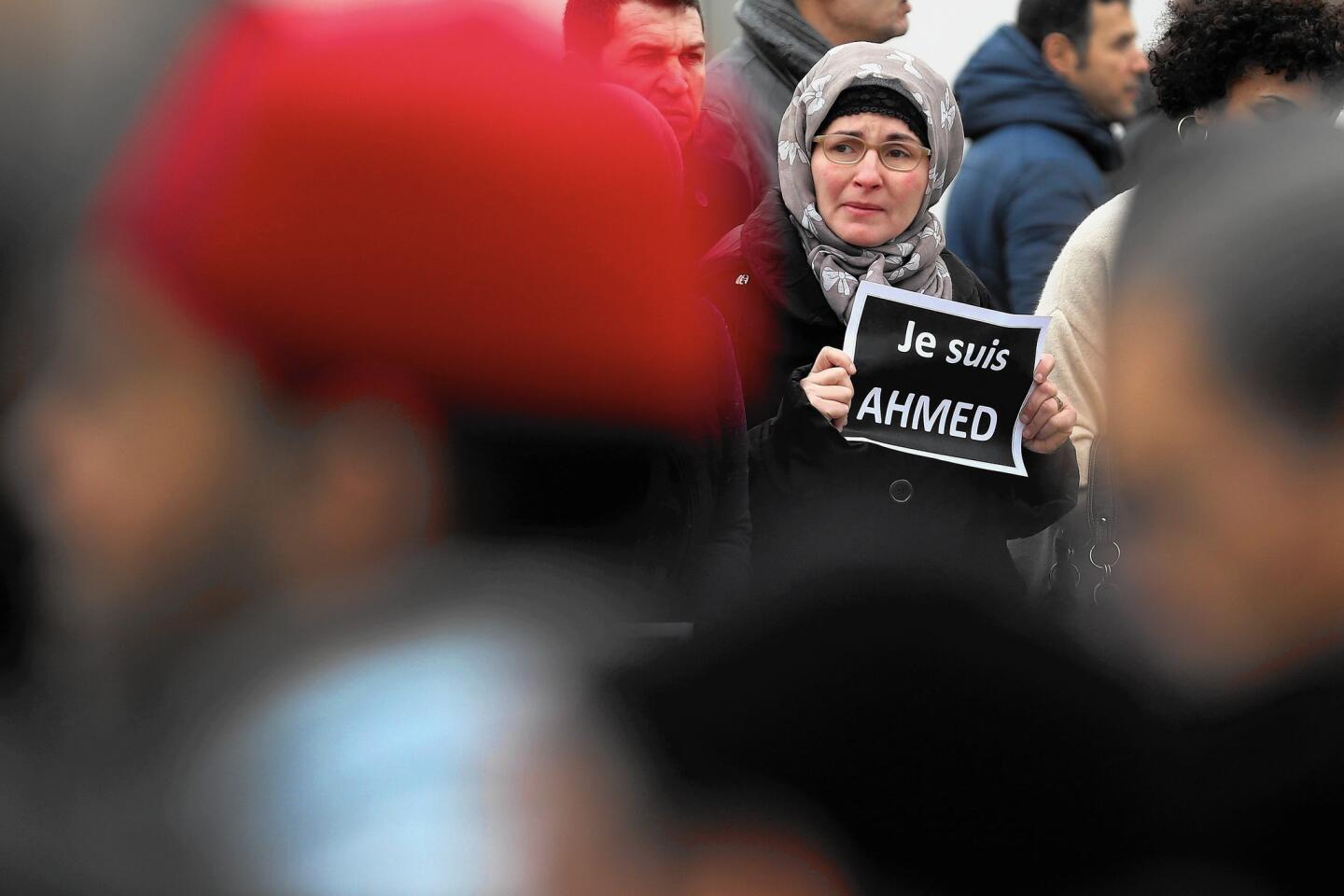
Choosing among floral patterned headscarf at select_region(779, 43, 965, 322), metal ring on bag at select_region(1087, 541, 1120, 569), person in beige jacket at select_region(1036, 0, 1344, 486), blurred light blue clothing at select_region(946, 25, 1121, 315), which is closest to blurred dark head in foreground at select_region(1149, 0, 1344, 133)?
person in beige jacket at select_region(1036, 0, 1344, 486)

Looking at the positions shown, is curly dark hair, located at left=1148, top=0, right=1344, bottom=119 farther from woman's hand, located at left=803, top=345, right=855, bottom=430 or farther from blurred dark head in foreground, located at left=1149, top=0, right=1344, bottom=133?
woman's hand, located at left=803, top=345, right=855, bottom=430

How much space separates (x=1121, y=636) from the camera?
0.84 m

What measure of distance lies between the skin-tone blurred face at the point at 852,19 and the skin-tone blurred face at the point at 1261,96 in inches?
23.0

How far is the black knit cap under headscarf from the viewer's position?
7.19 ft

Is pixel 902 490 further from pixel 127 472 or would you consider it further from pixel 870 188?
pixel 127 472

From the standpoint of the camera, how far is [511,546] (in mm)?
803

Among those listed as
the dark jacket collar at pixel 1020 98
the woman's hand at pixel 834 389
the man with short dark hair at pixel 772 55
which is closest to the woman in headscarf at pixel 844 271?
the woman's hand at pixel 834 389

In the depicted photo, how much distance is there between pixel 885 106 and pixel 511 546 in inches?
60.6

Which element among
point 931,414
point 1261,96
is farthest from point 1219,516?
point 1261,96

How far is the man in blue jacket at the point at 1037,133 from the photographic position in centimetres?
296

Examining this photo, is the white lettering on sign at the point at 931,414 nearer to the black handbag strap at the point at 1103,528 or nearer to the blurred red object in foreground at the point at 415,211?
the black handbag strap at the point at 1103,528

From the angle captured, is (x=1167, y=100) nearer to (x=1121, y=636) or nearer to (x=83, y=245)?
(x=1121, y=636)

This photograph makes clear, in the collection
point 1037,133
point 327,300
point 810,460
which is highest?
point 327,300

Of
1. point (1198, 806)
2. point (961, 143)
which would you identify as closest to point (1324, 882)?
point (1198, 806)
